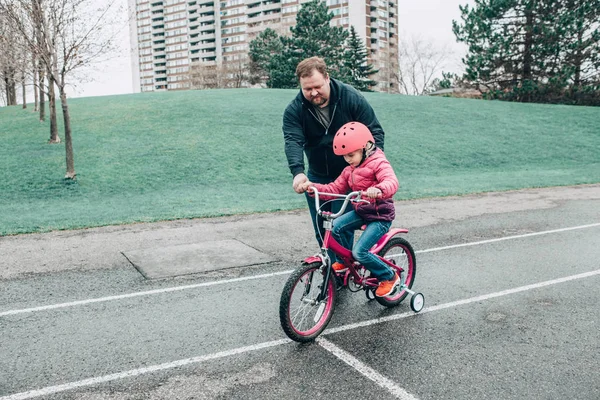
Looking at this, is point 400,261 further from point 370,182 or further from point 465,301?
point 370,182

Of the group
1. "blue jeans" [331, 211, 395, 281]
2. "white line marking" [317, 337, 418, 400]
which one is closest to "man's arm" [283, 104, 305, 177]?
"blue jeans" [331, 211, 395, 281]

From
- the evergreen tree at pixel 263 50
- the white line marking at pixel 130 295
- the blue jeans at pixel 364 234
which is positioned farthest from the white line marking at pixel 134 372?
the evergreen tree at pixel 263 50

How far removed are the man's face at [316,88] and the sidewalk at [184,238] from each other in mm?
2871

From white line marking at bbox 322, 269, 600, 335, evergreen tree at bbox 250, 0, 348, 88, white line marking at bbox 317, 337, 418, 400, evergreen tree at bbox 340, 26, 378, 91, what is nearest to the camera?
white line marking at bbox 317, 337, 418, 400

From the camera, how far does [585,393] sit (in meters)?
3.23

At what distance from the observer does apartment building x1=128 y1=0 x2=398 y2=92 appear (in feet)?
340

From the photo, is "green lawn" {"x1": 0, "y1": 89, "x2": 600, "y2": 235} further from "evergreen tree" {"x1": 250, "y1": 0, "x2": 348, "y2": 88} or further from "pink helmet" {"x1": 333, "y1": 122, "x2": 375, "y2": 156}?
"evergreen tree" {"x1": 250, "y1": 0, "x2": 348, "y2": 88}

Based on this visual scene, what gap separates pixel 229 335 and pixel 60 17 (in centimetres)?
1382

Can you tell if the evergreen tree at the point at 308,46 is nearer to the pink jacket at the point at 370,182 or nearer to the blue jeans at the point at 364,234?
the pink jacket at the point at 370,182

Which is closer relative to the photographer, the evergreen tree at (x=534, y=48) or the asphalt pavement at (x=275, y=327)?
the asphalt pavement at (x=275, y=327)

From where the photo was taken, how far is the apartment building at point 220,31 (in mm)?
103562

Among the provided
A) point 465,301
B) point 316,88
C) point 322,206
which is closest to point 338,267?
point 322,206

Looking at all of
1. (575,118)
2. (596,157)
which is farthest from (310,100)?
(575,118)

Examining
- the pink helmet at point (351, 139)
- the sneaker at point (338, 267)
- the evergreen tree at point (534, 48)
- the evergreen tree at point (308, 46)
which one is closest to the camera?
the pink helmet at point (351, 139)
